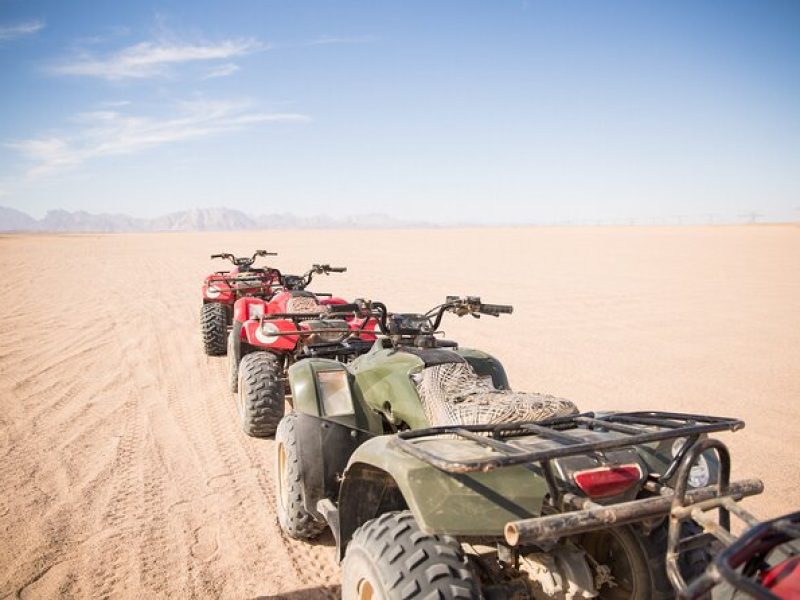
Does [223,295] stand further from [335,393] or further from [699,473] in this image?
[699,473]

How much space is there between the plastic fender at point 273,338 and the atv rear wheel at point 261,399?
14.8 inches

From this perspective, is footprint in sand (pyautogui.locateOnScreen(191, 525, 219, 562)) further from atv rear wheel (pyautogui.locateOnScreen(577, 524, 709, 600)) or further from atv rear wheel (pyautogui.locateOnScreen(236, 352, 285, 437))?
atv rear wheel (pyautogui.locateOnScreen(577, 524, 709, 600))

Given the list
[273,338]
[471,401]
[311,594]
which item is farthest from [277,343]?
[471,401]

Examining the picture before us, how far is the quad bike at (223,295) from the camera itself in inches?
310

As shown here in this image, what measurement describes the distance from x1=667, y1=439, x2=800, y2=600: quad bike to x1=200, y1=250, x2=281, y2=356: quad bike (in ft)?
23.6

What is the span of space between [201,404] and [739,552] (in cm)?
553

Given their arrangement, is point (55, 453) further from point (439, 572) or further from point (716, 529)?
point (716, 529)

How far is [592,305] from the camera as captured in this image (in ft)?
42.0

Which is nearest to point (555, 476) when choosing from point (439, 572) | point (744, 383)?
point (439, 572)

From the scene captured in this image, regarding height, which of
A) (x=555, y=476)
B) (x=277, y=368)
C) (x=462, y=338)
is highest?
(x=555, y=476)

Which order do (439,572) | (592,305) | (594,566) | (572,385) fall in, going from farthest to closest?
1. (592,305)
2. (572,385)
3. (594,566)
4. (439,572)

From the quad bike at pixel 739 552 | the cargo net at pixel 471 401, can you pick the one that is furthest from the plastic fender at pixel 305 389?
the quad bike at pixel 739 552

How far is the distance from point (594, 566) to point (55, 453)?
4364mm

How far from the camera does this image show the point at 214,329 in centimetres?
786
